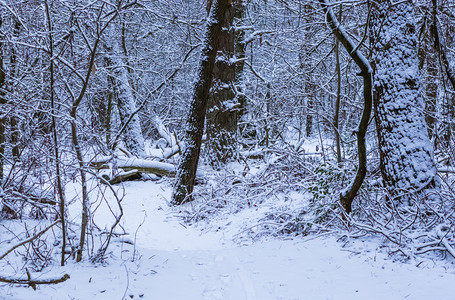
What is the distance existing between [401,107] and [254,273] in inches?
109

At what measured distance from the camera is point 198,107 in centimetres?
757

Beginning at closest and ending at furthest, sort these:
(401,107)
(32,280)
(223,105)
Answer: (32,280), (401,107), (223,105)

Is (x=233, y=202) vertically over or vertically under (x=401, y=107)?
under

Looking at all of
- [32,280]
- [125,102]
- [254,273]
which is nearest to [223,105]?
[125,102]

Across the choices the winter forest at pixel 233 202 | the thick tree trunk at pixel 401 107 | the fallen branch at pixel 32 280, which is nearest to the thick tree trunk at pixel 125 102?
the winter forest at pixel 233 202

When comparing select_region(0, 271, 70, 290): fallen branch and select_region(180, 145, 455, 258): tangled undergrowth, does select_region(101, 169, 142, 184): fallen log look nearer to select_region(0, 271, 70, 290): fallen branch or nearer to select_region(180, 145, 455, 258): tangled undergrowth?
select_region(180, 145, 455, 258): tangled undergrowth

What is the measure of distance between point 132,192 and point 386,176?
569cm

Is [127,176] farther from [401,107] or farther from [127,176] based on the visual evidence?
[401,107]

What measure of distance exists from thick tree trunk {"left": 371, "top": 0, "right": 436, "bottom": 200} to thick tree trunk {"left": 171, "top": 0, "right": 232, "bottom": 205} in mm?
3388

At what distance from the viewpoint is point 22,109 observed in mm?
3852

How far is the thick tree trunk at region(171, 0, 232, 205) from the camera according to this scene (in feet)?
24.8

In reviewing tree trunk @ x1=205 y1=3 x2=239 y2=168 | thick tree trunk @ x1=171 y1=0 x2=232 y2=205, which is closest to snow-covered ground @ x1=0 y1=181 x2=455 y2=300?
thick tree trunk @ x1=171 y1=0 x2=232 y2=205

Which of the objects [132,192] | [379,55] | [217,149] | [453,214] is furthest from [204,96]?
[453,214]

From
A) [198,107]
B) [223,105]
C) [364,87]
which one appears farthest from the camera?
[223,105]
